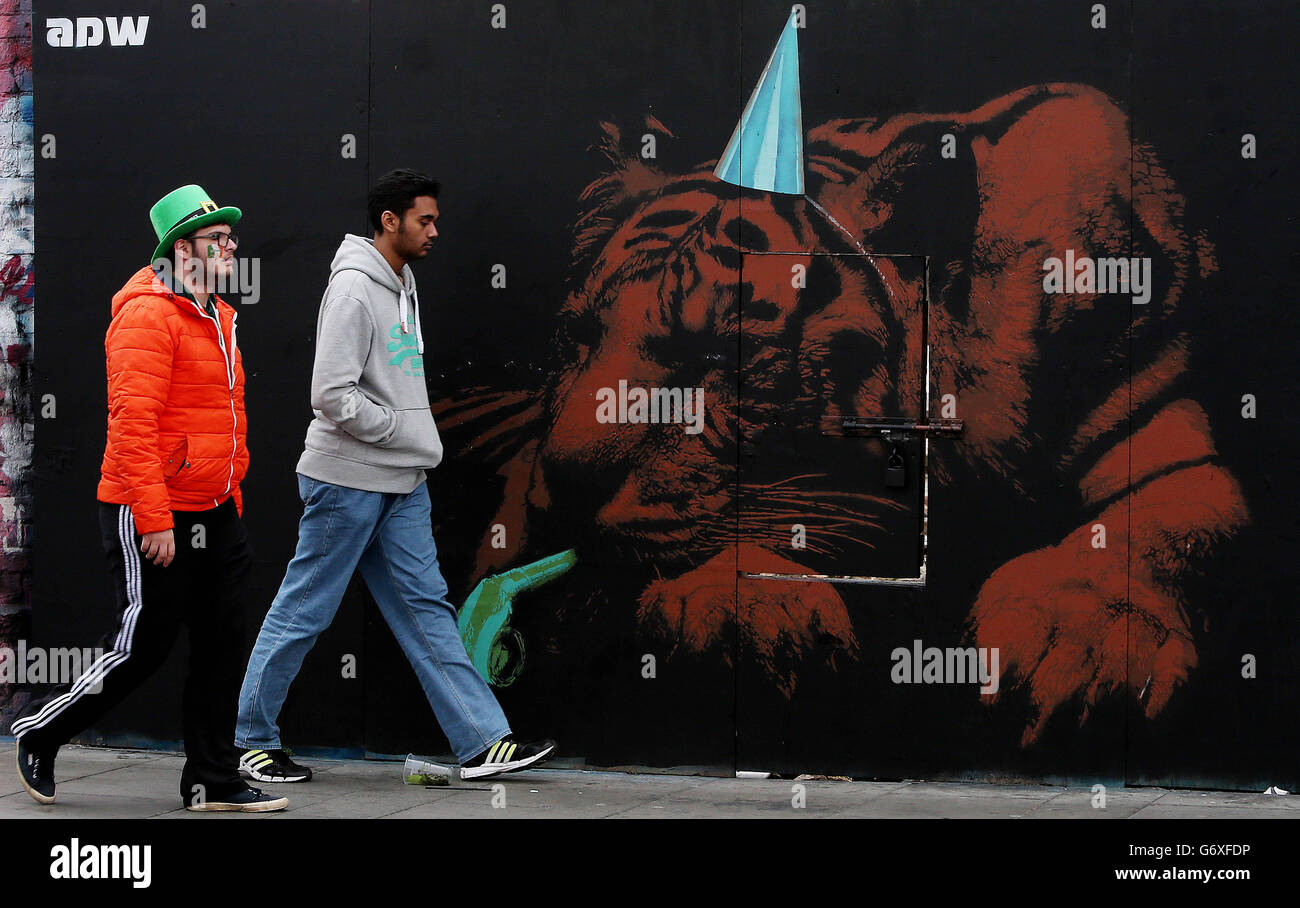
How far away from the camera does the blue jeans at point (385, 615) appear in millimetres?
5430

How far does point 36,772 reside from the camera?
4.96 m

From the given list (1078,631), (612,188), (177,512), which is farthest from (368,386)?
(1078,631)

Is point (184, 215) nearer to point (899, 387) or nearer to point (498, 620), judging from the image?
point (498, 620)

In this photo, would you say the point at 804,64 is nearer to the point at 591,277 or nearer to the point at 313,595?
the point at 591,277

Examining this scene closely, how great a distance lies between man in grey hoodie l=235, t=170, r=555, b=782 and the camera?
539 centimetres

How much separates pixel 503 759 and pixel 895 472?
6.01ft

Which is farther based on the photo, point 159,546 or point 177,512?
point 177,512

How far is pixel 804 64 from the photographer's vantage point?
5.56m

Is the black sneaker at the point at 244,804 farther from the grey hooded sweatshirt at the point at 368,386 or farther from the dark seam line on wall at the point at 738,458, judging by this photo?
the dark seam line on wall at the point at 738,458

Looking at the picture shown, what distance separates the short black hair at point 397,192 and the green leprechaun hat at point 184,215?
1.93ft

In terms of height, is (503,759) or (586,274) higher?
(586,274)

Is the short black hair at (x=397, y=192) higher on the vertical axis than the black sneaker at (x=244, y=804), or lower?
higher

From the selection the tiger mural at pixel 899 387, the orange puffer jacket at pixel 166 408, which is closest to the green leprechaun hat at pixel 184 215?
the orange puffer jacket at pixel 166 408

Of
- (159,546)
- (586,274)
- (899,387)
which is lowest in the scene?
(159,546)
